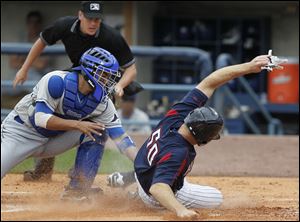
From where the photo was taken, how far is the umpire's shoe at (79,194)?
6.49 m

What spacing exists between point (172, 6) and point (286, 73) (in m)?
2.66

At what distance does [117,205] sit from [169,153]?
0.95 m

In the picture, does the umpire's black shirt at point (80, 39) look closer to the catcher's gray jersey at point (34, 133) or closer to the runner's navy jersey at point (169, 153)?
the catcher's gray jersey at point (34, 133)

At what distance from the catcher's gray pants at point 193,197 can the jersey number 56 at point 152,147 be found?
352 millimetres

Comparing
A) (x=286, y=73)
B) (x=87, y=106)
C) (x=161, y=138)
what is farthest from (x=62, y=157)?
(x=286, y=73)

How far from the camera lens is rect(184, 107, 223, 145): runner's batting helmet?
571cm

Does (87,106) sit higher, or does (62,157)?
(87,106)

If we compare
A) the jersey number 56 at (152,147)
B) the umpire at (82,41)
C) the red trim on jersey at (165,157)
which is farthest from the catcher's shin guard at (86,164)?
the red trim on jersey at (165,157)

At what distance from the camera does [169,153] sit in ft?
18.9

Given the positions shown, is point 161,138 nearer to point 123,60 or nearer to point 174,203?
point 174,203

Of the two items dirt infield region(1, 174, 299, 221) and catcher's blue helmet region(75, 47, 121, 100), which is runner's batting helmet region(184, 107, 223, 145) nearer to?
dirt infield region(1, 174, 299, 221)

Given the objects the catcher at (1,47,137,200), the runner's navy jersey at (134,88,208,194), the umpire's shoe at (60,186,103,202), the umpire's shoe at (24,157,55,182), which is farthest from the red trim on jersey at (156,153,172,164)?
the umpire's shoe at (24,157,55,182)

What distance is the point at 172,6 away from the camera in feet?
49.6

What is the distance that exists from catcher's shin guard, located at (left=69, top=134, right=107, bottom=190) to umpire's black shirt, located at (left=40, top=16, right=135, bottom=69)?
1155mm
